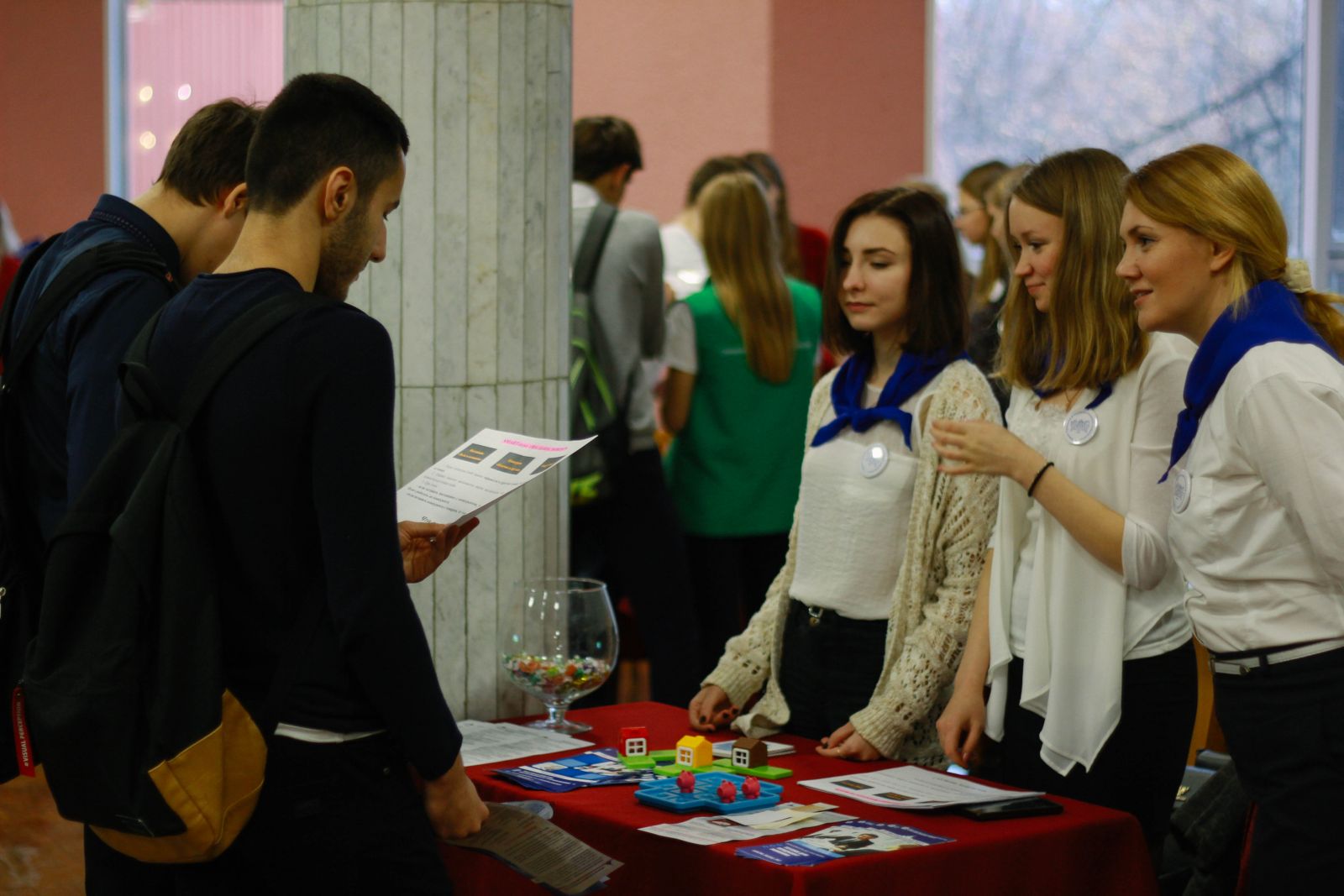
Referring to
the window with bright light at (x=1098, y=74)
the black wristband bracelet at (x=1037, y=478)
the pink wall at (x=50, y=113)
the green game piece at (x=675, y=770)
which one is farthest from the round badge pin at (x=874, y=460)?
the pink wall at (x=50, y=113)

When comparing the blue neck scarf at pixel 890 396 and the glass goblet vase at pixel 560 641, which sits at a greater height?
the blue neck scarf at pixel 890 396

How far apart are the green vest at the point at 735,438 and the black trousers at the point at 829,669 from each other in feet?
5.81

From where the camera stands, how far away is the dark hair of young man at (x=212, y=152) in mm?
2184

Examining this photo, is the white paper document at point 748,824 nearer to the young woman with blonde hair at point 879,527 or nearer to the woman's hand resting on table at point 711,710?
the young woman with blonde hair at point 879,527

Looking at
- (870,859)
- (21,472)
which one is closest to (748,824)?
(870,859)

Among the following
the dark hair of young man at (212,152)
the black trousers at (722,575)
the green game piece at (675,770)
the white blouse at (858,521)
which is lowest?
the black trousers at (722,575)

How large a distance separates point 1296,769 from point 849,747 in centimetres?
68

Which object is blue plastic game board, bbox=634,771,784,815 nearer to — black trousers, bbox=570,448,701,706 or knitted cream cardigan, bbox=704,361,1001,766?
knitted cream cardigan, bbox=704,361,1001,766

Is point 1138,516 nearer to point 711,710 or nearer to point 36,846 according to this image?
point 711,710

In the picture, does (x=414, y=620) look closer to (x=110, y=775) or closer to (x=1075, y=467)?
(x=110, y=775)

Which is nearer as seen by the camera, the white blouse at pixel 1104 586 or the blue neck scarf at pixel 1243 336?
the blue neck scarf at pixel 1243 336

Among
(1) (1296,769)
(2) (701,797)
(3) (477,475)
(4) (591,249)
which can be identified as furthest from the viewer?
(4) (591,249)

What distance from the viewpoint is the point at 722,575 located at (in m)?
4.43

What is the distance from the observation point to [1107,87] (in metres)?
7.32
